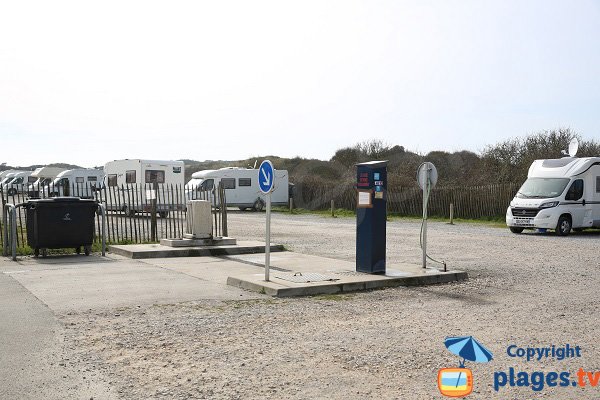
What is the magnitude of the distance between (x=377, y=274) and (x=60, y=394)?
726 centimetres

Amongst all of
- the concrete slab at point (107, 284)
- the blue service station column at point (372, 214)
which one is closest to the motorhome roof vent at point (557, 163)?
the blue service station column at point (372, 214)

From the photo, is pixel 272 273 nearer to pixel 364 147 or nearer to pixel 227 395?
pixel 227 395

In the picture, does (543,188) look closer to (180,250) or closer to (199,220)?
(199,220)

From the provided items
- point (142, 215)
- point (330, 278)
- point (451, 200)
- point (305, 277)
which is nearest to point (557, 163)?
point (451, 200)

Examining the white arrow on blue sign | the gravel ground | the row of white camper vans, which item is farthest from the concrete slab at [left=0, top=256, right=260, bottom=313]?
the row of white camper vans

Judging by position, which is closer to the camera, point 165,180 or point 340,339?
point 340,339

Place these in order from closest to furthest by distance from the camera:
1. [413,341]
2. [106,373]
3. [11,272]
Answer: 1. [106,373]
2. [413,341]
3. [11,272]

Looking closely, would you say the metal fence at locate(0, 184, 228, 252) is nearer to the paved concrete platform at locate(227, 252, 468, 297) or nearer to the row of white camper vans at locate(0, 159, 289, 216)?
the row of white camper vans at locate(0, 159, 289, 216)

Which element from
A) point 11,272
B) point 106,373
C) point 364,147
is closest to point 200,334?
point 106,373

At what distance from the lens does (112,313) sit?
8766 mm

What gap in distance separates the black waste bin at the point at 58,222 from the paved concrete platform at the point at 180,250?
113cm

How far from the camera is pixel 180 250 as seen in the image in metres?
15.7

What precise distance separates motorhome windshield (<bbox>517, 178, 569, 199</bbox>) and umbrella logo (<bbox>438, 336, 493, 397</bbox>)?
57.8 ft

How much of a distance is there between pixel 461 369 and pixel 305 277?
17.4 ft
